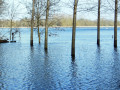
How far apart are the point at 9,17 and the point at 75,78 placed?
32.5 metres

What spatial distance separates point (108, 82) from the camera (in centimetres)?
946

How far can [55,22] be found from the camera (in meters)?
31.2

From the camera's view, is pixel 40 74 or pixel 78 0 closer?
pixel 40 74

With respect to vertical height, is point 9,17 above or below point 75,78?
above

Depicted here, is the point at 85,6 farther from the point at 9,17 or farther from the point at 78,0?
the point at 9,17

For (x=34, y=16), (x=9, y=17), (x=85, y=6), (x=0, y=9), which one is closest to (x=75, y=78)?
(x=85, y=6)

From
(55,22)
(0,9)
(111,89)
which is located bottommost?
(111,89)

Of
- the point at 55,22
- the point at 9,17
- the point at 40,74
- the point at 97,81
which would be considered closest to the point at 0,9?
the point at 9,17

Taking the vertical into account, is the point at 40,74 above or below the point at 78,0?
below

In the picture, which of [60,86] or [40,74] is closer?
[60,86]

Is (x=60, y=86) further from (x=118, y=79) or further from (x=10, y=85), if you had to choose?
(x=118, y=79)

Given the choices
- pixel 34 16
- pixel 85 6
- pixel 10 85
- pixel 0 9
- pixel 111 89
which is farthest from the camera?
pixel 0 9

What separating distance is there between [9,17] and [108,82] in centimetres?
3382

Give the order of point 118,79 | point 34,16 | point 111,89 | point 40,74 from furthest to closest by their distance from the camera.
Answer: point 34,16, point 40,74, point 118,79, point 111,89
